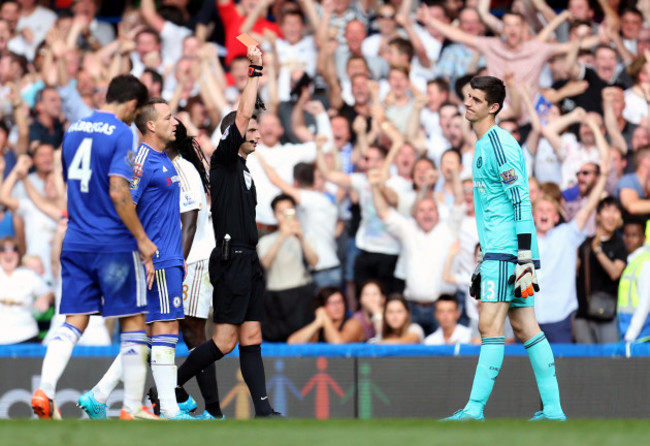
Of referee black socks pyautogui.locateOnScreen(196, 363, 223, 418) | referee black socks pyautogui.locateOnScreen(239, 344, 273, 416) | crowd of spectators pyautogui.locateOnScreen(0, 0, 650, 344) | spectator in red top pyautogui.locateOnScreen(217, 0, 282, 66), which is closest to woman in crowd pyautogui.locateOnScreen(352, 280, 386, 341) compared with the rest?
crowd of spectators pyautogui.locateOnScreen(0, 0, 650, 344)

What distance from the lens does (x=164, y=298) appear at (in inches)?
320

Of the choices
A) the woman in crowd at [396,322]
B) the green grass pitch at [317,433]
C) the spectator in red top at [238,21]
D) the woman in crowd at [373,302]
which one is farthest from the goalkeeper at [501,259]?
the spectator in red top at [238,21]

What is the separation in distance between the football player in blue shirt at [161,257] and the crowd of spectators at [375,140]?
11.1 feet

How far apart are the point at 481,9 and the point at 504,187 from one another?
21.9 ft

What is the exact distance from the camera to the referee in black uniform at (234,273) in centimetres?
834

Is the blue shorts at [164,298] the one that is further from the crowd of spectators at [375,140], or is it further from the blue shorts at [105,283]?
the crowd of spectators at [375,140]

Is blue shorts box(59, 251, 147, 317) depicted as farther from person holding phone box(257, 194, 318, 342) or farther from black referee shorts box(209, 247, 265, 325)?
person holding phone box(257, 194, 318, 342)

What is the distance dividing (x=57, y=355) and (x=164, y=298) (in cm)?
89

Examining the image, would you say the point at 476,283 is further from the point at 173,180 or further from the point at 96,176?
the point at 96,176

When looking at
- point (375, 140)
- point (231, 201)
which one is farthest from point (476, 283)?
point (375, 140)

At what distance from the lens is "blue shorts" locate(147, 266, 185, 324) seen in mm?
8133

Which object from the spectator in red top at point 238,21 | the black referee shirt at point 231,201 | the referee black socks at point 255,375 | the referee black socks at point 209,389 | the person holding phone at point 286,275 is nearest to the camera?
the referee black socks at point 255,375

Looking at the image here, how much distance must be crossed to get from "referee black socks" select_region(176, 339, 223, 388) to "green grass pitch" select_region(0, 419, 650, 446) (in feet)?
5.72

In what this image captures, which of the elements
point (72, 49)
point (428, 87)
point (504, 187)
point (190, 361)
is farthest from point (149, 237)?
point (72, 49)
